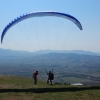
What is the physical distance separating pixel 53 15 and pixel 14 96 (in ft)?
30.2

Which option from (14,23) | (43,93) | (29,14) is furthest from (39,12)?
(43,93)

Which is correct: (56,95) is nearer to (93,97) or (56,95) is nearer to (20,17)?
(93,97)

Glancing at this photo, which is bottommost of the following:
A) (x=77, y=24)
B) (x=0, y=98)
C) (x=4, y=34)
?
(x=0, y=98)

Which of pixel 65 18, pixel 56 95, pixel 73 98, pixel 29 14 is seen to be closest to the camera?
pixel 73 98

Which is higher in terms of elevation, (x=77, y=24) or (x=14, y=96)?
(x=77, y=24)

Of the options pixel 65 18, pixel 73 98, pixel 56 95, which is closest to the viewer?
pixel 73 98

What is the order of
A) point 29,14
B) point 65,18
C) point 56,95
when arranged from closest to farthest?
point 56,95 < point 29,14 < point 65,18

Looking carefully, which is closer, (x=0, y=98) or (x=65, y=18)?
(x=0, y=98)

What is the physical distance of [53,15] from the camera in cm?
2188

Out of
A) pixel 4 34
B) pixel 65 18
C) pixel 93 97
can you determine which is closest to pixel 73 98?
pixel 93 97

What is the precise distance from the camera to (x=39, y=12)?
2092 cm

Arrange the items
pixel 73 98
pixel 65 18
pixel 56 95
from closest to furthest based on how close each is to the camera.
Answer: pixel 73 98 < pixel 56 95 < pixel 65 18

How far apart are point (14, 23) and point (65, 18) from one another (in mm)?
5458

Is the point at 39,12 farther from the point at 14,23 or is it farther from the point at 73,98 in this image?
the point at 73,98
